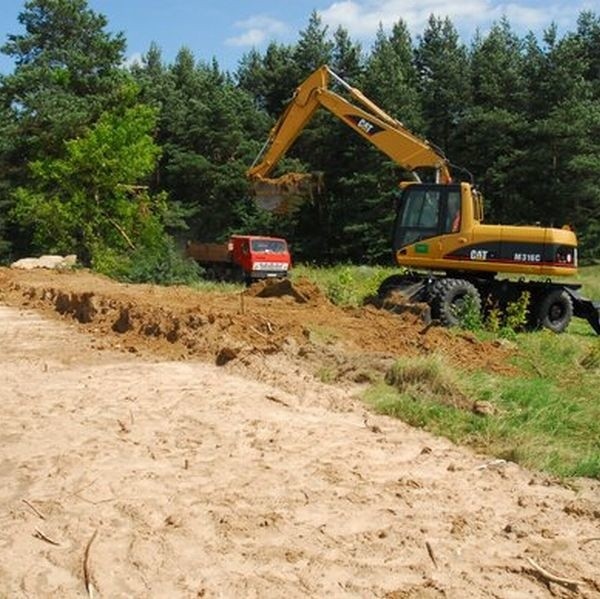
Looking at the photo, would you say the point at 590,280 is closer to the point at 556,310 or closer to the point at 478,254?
the point at 556,310

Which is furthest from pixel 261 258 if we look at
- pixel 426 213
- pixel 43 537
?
pixel 43 537

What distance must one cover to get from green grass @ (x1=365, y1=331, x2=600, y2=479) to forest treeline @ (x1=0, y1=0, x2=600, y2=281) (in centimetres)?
2113

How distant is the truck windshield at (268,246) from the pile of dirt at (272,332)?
633 inches

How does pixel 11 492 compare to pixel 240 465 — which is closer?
pixel 11 492

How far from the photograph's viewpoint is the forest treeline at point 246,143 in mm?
35469

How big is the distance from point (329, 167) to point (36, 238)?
1581 cm

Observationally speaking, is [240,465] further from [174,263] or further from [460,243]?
[174,263]

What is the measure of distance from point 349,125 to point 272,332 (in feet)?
26.6

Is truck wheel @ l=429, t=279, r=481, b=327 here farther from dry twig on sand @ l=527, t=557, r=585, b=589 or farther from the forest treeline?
the forest treeline

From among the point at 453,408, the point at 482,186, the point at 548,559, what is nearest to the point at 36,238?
the point at 482,186

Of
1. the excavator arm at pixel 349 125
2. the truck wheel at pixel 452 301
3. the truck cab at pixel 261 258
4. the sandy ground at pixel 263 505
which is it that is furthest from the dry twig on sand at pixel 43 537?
the truck cab at pixel 261 258

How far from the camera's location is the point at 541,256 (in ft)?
45.7

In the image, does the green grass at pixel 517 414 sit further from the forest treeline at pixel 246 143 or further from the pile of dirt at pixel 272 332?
the forest treeline at pixel 246 143

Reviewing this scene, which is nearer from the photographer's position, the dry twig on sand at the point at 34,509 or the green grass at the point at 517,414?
the dry twig on sand at the point at 34,509
